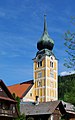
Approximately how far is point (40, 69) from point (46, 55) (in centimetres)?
436

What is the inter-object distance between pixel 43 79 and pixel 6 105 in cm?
4001

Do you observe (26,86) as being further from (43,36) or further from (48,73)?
(43,36)

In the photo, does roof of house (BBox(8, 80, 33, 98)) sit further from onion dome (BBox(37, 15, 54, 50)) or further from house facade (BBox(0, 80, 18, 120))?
house facade (BBox(0, 80, 18, 120))

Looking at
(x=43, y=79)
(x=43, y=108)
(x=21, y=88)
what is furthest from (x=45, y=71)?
(x=43, y=108)

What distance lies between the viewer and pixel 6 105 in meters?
51.6

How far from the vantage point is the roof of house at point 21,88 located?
3536 inches

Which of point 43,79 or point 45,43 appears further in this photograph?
point 45,43

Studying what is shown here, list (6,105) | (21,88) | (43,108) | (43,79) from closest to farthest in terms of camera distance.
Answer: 1. (6,105)
2. (43,108)
3. (43,79)
4. (21,88)

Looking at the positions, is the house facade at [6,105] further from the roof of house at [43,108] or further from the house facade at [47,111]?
the roof of house at [43,108]

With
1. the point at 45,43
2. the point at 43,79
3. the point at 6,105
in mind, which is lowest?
the point at 6,105

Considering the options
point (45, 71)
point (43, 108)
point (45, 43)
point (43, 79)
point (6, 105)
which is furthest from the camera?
point (45, 43)

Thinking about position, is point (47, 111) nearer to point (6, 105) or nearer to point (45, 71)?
point (6, 105)

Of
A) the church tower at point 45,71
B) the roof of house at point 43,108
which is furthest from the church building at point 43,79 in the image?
the roof of house at point 43,108

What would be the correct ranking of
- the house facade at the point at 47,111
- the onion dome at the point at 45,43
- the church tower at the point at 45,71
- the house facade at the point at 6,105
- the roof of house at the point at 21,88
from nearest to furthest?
the house facade at the point at 6,105, the house facade at the point at 47,111, the roof of house at the point at 21,88, the church tower at the point at 45,71, the onion dome at the point at 45,43
